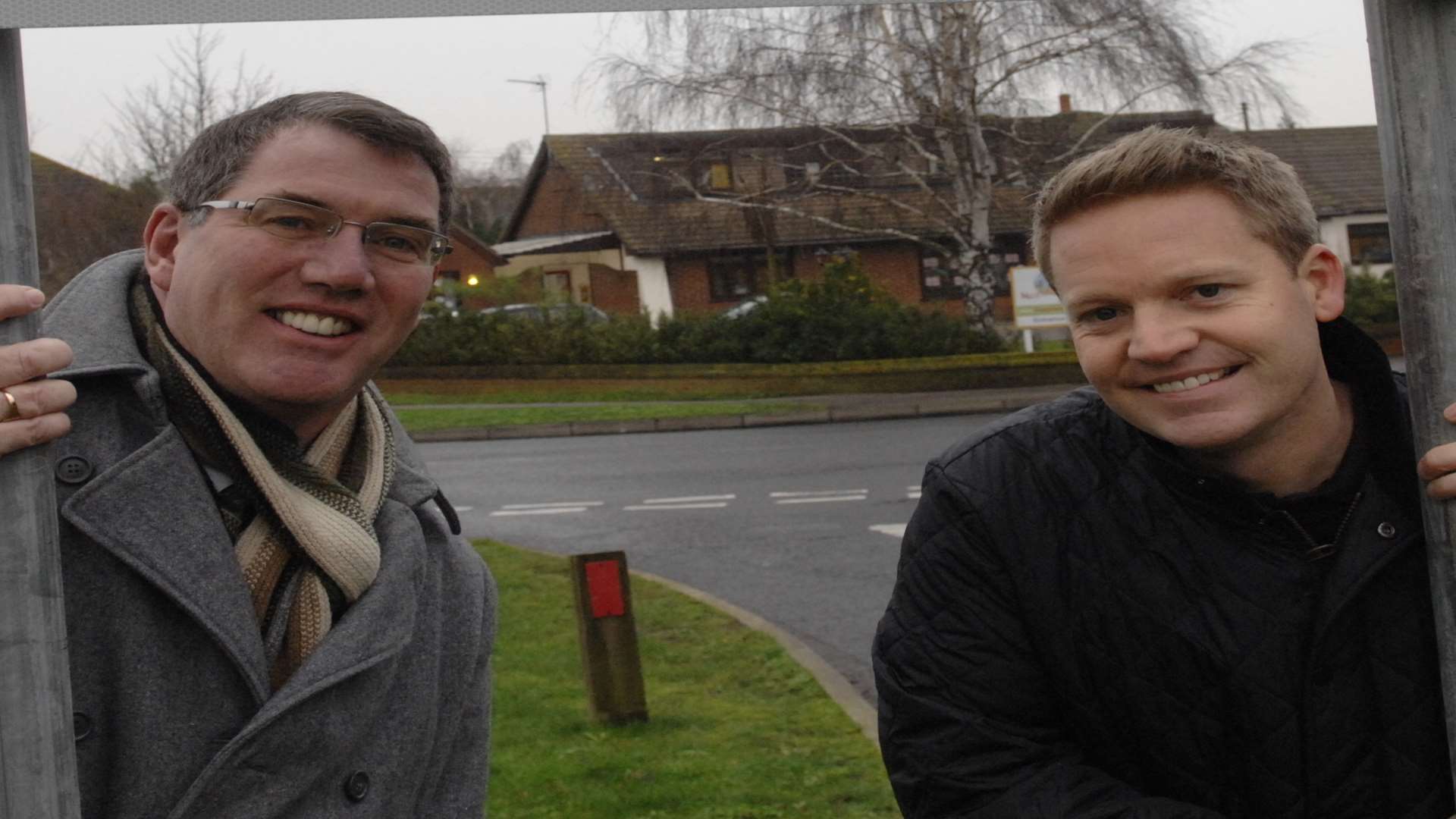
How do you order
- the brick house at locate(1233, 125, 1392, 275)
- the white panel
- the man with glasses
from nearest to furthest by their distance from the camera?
the white panel < the man with glasses < the brick house at locate(1233, 125, 1392, 275)

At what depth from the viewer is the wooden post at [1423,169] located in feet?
4.66

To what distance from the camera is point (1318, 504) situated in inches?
69.8

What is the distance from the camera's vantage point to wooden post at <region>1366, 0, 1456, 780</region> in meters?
1.42

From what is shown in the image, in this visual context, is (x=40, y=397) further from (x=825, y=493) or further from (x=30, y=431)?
(x=825, y=493)

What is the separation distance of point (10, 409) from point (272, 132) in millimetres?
732

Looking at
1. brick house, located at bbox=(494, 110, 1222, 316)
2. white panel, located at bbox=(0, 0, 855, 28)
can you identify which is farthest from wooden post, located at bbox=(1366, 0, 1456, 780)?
brick house, located at bbox=(494, 110, 1222, 316)

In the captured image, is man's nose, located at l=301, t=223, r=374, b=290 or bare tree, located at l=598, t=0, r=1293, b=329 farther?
bare tree, located at l=598, t=0, r=1293, b=329

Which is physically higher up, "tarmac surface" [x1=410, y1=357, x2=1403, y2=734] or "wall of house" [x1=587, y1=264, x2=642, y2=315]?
"wall of house" [x1=587, y1=264, x2=642, y2=315]

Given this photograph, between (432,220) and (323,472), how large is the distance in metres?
0.39

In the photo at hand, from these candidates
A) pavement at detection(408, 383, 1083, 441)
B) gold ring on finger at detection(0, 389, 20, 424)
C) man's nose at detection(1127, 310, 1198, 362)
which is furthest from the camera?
pavement at detection(408, 383, 1083, 441)

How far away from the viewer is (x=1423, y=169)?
4.68 ft

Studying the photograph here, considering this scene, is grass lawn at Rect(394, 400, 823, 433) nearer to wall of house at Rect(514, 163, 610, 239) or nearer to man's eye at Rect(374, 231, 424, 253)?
wall of house at Rect(514, 163, 610, 239)

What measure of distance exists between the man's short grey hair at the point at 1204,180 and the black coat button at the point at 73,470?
4.05 ft

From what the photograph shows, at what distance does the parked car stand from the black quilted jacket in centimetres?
2881
